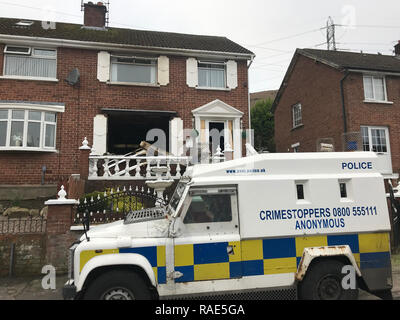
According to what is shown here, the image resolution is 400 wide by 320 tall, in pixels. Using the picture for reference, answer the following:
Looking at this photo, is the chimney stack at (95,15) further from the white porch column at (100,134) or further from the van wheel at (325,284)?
the van wheel at (325,284)

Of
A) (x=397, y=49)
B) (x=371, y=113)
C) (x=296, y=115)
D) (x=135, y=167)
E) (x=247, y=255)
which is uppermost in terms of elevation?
(x=397, y=49)

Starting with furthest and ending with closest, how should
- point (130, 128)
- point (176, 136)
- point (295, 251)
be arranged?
1. point (130, 128)
2. point (176, 136)
3. point (295, 251)

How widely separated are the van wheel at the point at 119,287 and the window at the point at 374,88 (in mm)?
15732

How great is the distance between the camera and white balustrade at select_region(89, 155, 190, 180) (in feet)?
31.3

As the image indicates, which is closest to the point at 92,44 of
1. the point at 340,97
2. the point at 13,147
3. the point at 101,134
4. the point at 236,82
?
the point at 101,134

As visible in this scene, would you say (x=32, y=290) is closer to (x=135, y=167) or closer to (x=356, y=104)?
(x=135, y=167)

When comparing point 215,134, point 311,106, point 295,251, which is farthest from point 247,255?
point 311,106

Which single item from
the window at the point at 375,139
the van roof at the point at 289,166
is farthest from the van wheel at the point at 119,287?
the window at the point at 375,139

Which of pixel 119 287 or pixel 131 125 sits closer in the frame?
pixel 119 287

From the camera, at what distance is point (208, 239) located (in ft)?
13.2

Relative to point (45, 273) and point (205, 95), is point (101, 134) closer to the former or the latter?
point (205, 95)

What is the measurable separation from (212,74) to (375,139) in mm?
9396

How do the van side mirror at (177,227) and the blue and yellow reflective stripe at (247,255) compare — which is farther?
the van side mirror at (177,227)

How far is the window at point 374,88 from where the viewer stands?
48.9 ft
